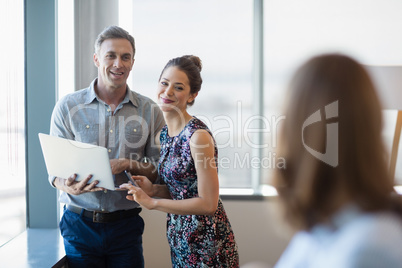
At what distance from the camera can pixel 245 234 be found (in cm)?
296

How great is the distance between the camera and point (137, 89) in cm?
308

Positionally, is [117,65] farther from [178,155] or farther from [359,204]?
[359,204]

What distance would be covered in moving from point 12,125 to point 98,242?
854 mm

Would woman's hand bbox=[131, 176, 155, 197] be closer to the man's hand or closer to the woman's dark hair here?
the man's hand

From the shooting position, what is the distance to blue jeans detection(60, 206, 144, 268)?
74.1 inches

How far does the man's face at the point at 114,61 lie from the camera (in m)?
1.91

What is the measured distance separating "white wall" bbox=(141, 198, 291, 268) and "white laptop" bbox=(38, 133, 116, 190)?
4.34ft

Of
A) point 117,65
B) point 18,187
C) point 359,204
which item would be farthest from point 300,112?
point 18,187

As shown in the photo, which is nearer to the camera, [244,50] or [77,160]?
[77,160]

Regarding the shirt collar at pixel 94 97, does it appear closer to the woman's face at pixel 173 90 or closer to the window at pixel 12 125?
the woman's face at pixel 173 90

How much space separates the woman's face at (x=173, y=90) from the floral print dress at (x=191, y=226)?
0.10m

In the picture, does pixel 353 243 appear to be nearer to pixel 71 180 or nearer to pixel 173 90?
pixel 173 90

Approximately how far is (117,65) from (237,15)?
4.80ft

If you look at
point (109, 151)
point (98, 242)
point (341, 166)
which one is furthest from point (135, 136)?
point (341, 166)
